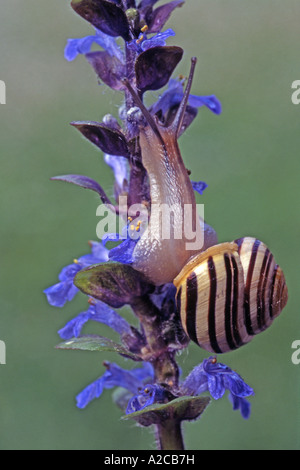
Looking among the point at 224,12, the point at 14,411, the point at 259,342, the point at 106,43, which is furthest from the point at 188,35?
the point at 106,43

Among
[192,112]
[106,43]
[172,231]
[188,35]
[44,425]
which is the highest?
[188,35]

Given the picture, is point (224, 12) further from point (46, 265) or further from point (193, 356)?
point (193, 356)
